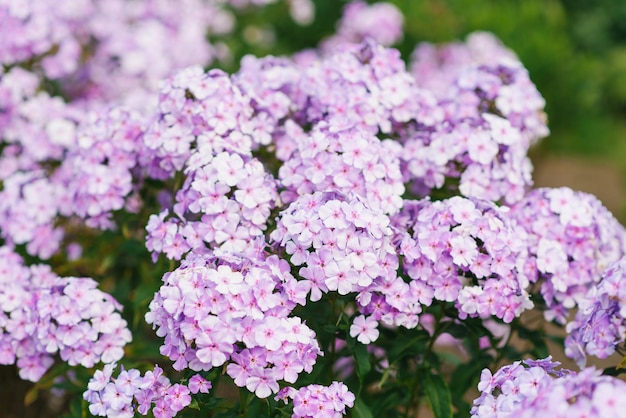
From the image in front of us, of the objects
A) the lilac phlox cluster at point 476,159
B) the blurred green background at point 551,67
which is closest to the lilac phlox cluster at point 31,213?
the lilac phlox cluster at point 476,159

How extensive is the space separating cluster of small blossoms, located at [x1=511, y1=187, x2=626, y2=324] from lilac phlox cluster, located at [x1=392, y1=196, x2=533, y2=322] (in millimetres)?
236

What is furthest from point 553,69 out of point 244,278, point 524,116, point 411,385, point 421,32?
point 244,278

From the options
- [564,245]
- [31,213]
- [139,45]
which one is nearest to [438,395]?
[564,245]

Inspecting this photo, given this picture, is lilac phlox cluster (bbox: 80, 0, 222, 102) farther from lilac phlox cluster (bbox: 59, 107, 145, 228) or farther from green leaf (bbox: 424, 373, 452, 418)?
green leaf (bbox: 424, 373, 452, 418)

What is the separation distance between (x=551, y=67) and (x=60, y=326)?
20.7 ft

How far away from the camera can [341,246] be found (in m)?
2.27

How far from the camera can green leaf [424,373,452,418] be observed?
268cm

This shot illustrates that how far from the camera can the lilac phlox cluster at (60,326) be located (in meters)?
2.63

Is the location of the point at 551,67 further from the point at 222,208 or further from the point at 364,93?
the point at 222,208

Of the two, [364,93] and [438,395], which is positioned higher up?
[364,93]

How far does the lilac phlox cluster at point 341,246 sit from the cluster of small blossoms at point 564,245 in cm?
62

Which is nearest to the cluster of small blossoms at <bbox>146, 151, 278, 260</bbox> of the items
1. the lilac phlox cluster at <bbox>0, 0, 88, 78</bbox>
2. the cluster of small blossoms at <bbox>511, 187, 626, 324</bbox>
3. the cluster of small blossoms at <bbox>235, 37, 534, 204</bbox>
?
the cluster of small blossoms at <bbox>235, 37, 534, 204</bbox>

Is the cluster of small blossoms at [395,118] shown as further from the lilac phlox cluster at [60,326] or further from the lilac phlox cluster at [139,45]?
the lilac phlox cluster at [139,45]

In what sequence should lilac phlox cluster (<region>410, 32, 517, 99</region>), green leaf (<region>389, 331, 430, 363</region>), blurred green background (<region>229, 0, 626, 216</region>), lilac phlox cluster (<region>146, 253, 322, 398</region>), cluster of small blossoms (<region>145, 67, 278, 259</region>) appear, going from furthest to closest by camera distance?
blurred green background (<region>229, 0, 626, 216</region>), lilac phlox cluster (<region>410, 32, 517, 99</region>), green leaf (<region>389, 331, 430, 363</region>), cluster of small blossoms (<region>145, 67, 278, 259</region>), lilac phlox cluster (<region>146, 253, 322, 398</region>)
